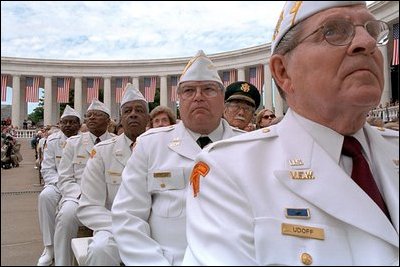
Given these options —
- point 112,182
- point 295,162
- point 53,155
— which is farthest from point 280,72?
point 53,155

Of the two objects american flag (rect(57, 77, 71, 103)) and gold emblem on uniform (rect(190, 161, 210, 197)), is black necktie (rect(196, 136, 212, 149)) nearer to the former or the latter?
gold emblem on uniform (rect(190, 161, 210, 197))

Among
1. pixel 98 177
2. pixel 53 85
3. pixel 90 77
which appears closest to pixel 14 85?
pixel 53 85

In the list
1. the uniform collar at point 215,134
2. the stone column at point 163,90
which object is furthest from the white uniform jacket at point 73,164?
the stone column at point 163,90

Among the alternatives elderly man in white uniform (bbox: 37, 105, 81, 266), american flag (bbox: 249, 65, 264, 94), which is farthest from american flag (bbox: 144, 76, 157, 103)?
elderly man in white uniform (bbox: 37, 105, 81, 266)

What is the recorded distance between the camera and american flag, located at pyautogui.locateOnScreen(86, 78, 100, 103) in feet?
130

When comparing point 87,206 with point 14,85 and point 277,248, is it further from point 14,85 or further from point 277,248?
point 14,85

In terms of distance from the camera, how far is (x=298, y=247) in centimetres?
125

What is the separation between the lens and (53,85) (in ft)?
144

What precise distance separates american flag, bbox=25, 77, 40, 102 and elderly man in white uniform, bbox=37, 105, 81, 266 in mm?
30638

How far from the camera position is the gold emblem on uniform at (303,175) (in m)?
1.33

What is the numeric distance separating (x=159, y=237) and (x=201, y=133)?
2.96 ft

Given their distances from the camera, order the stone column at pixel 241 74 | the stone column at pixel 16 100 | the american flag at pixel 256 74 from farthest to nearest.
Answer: the stone column at pixel 16 100 → the stone column at pixel 241 74 → the american flag at pixel 256 74

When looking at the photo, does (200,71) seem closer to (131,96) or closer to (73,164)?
(131,96)

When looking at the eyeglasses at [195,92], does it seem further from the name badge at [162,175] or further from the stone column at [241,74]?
the stone column at [241,74]
